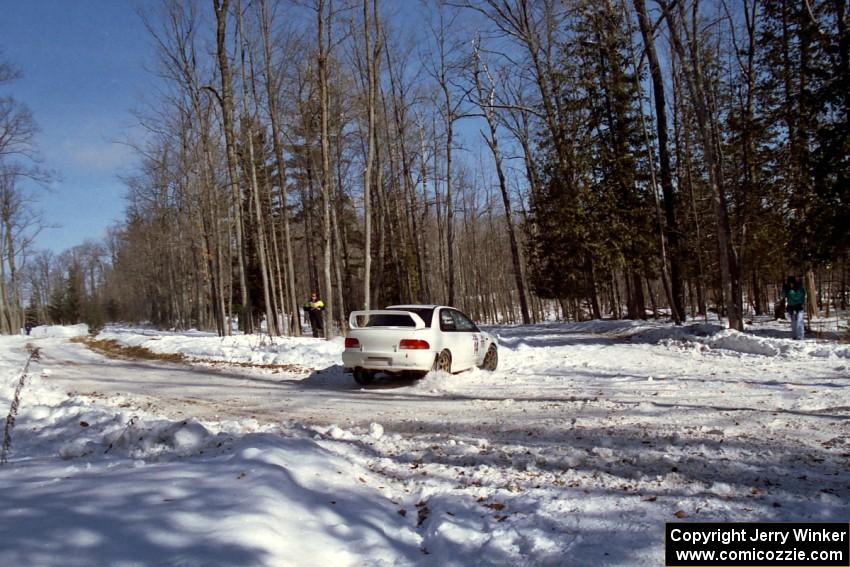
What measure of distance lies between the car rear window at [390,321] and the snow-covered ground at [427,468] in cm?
123

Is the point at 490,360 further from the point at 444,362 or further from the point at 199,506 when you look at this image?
the point at 199,506

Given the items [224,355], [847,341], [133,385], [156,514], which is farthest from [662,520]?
[224,355]

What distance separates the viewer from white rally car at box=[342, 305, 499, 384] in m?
10.1

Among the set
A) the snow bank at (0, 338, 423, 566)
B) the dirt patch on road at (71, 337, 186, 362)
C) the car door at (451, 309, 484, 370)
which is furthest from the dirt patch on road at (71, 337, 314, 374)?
the snow bank at (0, 338, 423, 566)

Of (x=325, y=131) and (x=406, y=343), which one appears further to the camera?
(x=325, y=131)

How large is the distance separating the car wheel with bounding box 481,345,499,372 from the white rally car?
0.99 meters

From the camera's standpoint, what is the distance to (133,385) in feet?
39.3

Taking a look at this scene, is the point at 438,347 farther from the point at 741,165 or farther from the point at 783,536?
the point at 741,165

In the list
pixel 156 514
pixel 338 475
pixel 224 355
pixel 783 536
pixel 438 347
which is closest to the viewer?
pixel 156 514

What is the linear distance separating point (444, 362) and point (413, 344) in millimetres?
979

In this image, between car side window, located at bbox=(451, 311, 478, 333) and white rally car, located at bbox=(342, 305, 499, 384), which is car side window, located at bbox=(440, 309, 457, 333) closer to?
white rally car, located at bbox=(342, 305, 499, 384)

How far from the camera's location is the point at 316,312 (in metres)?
22.5

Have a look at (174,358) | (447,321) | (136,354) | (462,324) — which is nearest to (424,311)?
(447,321)

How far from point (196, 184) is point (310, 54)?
1253 cm
